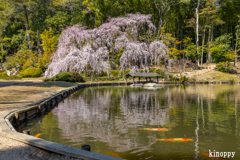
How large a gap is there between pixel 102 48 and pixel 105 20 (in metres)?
12.4

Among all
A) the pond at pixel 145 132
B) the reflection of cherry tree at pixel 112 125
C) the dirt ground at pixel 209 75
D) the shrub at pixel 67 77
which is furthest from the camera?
the dirt ground at pixel 209 75

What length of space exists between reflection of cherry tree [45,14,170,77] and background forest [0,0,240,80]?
2777 mm

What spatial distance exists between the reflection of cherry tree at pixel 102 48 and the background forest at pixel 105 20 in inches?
109

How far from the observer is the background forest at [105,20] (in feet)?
141

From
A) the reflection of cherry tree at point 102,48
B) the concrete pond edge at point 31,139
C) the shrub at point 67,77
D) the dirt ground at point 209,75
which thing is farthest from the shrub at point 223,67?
the concrete pond edge at point 31,139

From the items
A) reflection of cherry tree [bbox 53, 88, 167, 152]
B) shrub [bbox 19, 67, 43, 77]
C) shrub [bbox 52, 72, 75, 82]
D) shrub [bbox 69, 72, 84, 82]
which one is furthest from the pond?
Result: shrub [bbox 19, 67, 43, 77]

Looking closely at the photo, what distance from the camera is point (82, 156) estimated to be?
4.41 metres

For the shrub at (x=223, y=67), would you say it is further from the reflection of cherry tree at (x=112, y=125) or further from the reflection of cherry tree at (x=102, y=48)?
the reflection of cherry tree at (x=112, y=125)

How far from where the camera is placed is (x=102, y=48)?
3875 cm

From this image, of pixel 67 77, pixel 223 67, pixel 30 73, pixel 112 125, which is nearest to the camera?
pixel 112 125

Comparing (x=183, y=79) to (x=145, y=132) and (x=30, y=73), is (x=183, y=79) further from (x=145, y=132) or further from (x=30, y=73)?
(x=145, y=132)

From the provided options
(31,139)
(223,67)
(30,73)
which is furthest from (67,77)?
(223,67)

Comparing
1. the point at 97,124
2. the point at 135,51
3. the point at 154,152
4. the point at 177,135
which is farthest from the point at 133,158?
the point at 135,51

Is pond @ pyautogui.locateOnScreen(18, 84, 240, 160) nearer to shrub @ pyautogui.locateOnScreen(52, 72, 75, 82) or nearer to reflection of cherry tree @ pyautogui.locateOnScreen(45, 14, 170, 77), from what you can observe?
shrub @ pyautogui.locateOnScreen(52, 72, 75, 82)
